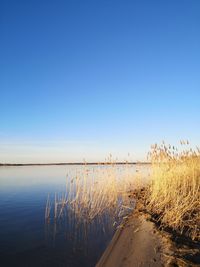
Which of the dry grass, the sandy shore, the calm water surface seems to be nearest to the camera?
the sandy shore

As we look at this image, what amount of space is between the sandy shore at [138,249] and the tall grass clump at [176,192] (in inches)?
25.0

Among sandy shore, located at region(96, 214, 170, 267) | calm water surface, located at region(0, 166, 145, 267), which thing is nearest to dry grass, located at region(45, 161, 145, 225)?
calm water surface, located at region(0, 166, 145, 267)

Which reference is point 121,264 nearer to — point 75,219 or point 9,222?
point 75,219

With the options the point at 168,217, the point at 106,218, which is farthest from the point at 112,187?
the point at 168,217

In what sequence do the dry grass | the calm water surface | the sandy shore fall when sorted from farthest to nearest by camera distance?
the dry grass < the calm water surface < the sandy shore

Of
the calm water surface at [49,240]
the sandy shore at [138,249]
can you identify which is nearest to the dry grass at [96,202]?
the calm water surface at [49,240]

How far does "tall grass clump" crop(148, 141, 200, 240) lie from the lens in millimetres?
6156

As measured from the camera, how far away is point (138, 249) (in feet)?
16.1

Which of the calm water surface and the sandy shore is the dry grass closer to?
the calm water surface

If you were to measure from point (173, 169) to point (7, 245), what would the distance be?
591 centimetres

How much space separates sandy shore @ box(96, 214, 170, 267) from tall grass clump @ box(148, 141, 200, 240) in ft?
2.09

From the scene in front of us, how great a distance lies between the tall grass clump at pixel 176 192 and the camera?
20.2 feet

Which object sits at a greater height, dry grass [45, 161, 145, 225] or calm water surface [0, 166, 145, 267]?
dry grass [45, 161, 145, 225]

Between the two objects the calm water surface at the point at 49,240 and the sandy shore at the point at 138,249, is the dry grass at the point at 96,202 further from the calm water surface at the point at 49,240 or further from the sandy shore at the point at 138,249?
the sandy shore at the point at 138,249
